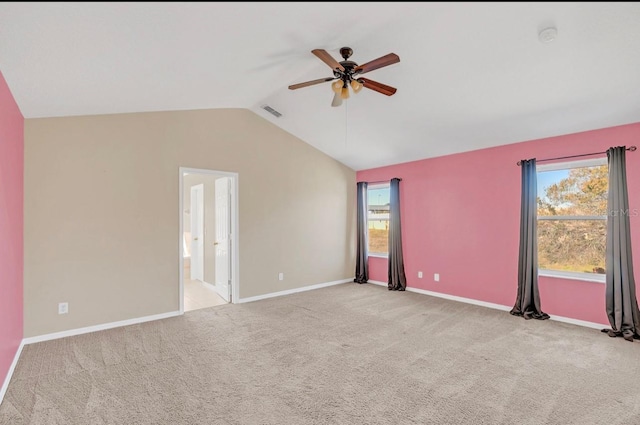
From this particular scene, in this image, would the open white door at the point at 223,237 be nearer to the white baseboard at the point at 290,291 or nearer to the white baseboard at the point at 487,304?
the white baseboard at the point at 290,291

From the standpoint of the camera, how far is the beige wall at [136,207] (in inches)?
137

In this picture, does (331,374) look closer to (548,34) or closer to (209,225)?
(548,34)

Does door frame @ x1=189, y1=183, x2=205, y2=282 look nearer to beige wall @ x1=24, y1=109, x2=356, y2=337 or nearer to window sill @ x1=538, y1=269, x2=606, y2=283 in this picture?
beige wall @ x1=24, y1=109, x2=356, y2=337

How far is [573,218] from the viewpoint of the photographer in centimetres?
405

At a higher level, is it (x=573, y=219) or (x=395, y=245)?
(x=573, y=219)

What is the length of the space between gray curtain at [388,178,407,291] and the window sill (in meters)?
2.15

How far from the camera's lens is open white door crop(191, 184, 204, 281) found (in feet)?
21.0

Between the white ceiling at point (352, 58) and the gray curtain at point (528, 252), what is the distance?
2.09 feet

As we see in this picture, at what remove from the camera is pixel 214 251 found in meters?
5.84

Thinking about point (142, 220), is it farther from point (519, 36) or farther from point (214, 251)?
point (519, 36)

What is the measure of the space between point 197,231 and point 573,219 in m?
6.46

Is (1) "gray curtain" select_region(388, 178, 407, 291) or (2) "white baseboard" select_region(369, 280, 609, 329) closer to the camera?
(2) "white baseboard" select_region(369, 280, 609, 329)

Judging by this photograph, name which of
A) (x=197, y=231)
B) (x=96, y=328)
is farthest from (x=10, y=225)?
(x=197, y=231)

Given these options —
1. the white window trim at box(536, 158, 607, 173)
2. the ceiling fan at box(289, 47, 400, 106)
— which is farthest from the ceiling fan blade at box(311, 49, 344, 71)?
the white window trim at box(536, 158, 607, 173)
